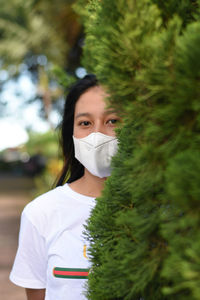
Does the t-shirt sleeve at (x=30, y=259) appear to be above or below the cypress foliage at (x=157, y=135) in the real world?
below

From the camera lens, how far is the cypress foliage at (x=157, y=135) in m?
0.79

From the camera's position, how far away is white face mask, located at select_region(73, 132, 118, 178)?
1.73 m

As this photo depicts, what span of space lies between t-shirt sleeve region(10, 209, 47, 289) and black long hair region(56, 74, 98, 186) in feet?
1.37

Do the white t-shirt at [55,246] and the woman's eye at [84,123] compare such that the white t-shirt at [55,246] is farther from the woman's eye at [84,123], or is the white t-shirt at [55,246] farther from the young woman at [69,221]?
the woman's eye at [84,123]

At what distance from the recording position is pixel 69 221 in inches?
68.4

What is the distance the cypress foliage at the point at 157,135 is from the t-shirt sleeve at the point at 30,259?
788 millimetres

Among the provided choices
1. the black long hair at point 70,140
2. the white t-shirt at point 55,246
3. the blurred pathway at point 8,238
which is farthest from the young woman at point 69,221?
the blurred pathway at point 8,238

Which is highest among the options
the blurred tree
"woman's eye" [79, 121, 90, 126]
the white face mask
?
the blurred tree

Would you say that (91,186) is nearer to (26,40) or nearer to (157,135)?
(157,135)

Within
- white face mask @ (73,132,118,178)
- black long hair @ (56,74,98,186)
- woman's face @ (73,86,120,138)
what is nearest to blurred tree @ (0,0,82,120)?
black long hair @ (56,74,98,186)

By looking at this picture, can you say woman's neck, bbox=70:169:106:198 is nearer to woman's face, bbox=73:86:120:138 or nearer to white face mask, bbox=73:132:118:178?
white face mask, bbox=73:132:118:178

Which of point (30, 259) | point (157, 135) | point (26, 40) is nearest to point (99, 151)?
point (30, 259)

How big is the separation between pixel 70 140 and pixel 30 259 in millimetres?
694

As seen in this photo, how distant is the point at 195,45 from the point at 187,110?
0.15 m
